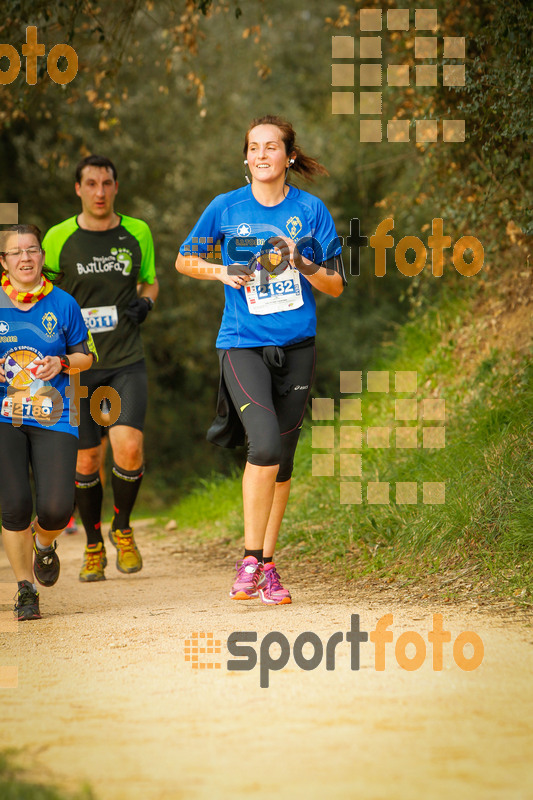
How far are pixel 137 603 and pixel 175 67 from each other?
461 inches

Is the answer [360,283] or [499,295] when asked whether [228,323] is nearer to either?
[499,295]

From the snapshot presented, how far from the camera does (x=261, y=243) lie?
16.1ft

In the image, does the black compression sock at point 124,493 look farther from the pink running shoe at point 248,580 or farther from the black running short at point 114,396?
the pink running shoe at point 248,580

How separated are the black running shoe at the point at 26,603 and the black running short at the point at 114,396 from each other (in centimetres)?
154

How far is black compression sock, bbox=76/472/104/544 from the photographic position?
20.8ft

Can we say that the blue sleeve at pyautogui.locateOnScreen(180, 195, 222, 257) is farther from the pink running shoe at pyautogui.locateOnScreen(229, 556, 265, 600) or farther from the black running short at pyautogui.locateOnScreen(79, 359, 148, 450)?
the pink running shoe at pyautogui.locateOnScreen(229, 556, 265, 600)

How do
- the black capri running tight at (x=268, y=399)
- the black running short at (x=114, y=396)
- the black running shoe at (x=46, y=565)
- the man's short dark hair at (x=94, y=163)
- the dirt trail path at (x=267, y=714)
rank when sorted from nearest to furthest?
the dirt trail path at (x=267, y=714) < the black capri running tight at (x=268, y=399) < the black running shoe at (x=46, y=565) < the black running short at (x=114, y=396) < the man's short dark hair at (x=94, y=163)

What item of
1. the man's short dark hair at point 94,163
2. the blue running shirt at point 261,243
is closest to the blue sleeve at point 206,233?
the blue running shirt at point 261,243

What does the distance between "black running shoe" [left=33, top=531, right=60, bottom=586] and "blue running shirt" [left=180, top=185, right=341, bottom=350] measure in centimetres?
160

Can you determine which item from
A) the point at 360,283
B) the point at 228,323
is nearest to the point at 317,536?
the point at 228,323

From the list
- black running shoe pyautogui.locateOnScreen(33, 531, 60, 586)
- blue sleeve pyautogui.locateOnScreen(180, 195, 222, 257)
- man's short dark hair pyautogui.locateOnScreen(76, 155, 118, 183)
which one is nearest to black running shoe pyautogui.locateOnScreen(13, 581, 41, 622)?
black running shoe pyautogui.locateOnScreen(33, 531, 60, 586)

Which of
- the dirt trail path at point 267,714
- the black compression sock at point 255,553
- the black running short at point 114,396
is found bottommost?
the dirt trail path at point 267,714

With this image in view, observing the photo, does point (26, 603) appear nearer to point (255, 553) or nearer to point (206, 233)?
point (255, 553)

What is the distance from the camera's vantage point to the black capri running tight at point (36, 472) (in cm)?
475
